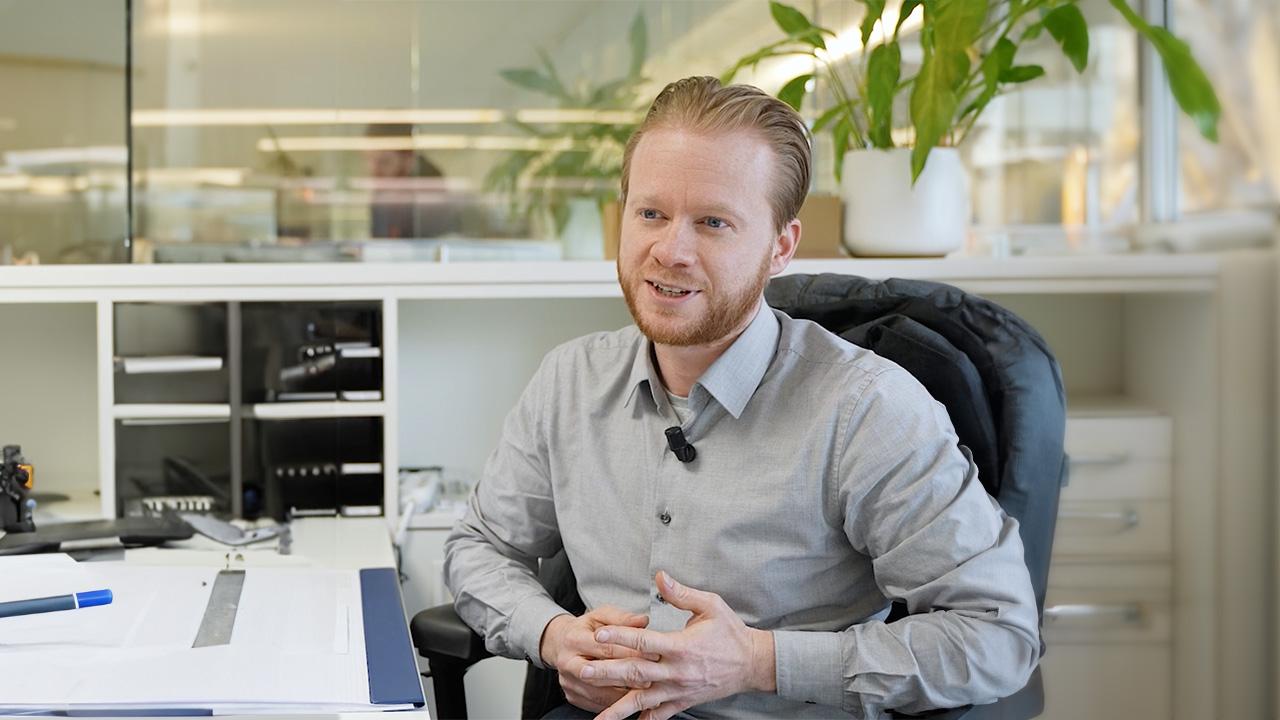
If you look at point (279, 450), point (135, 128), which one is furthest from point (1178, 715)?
point (135, 128)

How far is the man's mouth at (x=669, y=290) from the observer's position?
4.72 ft

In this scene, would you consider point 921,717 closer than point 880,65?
Yes

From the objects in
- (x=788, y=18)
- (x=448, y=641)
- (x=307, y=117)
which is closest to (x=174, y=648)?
(x=448, y=641)

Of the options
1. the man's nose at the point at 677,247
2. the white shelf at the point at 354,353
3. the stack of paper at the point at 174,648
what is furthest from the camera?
the white shelf at the point at 354,353

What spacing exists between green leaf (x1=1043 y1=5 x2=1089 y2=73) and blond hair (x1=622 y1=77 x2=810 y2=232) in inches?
42.1

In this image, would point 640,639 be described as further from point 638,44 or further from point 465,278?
point 638,44

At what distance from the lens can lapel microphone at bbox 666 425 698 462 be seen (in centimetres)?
147

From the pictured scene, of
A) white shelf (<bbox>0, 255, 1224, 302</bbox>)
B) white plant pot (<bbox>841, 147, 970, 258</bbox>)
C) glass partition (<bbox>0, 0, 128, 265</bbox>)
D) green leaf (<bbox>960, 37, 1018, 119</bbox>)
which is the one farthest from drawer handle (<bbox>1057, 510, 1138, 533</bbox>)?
glass partition (<bbox>0, 0, 128, 265</bbox>)

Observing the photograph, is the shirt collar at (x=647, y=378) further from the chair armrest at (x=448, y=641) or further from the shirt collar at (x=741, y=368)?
the chair armrest at (x=448, y=641)

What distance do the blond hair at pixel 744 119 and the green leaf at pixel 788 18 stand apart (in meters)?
1.09

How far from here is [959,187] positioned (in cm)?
246

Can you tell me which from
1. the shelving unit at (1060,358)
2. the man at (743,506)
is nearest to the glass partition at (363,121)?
the shelving unit at (1060,358)

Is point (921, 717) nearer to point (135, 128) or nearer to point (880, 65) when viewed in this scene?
point (880, 65)

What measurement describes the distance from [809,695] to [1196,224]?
1.84m
